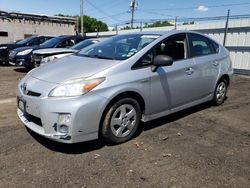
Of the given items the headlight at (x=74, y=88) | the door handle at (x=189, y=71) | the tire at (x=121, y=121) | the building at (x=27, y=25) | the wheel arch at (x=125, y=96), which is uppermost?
the building at (x=27, y=25)

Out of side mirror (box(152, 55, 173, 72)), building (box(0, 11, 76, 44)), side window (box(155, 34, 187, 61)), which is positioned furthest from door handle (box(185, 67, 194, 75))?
building (box(0, 11, 76, 44))

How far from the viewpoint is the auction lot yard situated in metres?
3.06

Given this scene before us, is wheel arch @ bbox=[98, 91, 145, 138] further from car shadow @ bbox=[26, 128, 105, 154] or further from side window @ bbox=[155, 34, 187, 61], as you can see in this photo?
side window @ bbox=[155, 34, 187, 61]

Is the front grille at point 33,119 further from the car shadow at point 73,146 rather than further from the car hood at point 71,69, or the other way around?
the car hood at point 71,69

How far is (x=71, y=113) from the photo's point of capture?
3.37m

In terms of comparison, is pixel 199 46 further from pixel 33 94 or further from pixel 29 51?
pixel 29 51

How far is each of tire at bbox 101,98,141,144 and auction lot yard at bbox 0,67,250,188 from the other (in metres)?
0.14

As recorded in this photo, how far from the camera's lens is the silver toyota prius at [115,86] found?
345 centimetres

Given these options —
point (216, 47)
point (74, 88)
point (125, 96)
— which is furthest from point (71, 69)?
point (216, 47)

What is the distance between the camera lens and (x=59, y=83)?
11.7 feet

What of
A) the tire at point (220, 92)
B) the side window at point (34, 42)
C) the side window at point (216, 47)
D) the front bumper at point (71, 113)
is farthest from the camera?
the side window at point (34, 42)

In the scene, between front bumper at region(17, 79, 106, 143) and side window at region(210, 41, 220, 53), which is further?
side window at region(210, 41, 220, 53)

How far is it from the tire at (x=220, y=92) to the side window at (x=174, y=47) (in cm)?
142

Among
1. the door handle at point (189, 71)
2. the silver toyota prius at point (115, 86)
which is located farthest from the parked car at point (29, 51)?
the door handle at point (189, 71)
